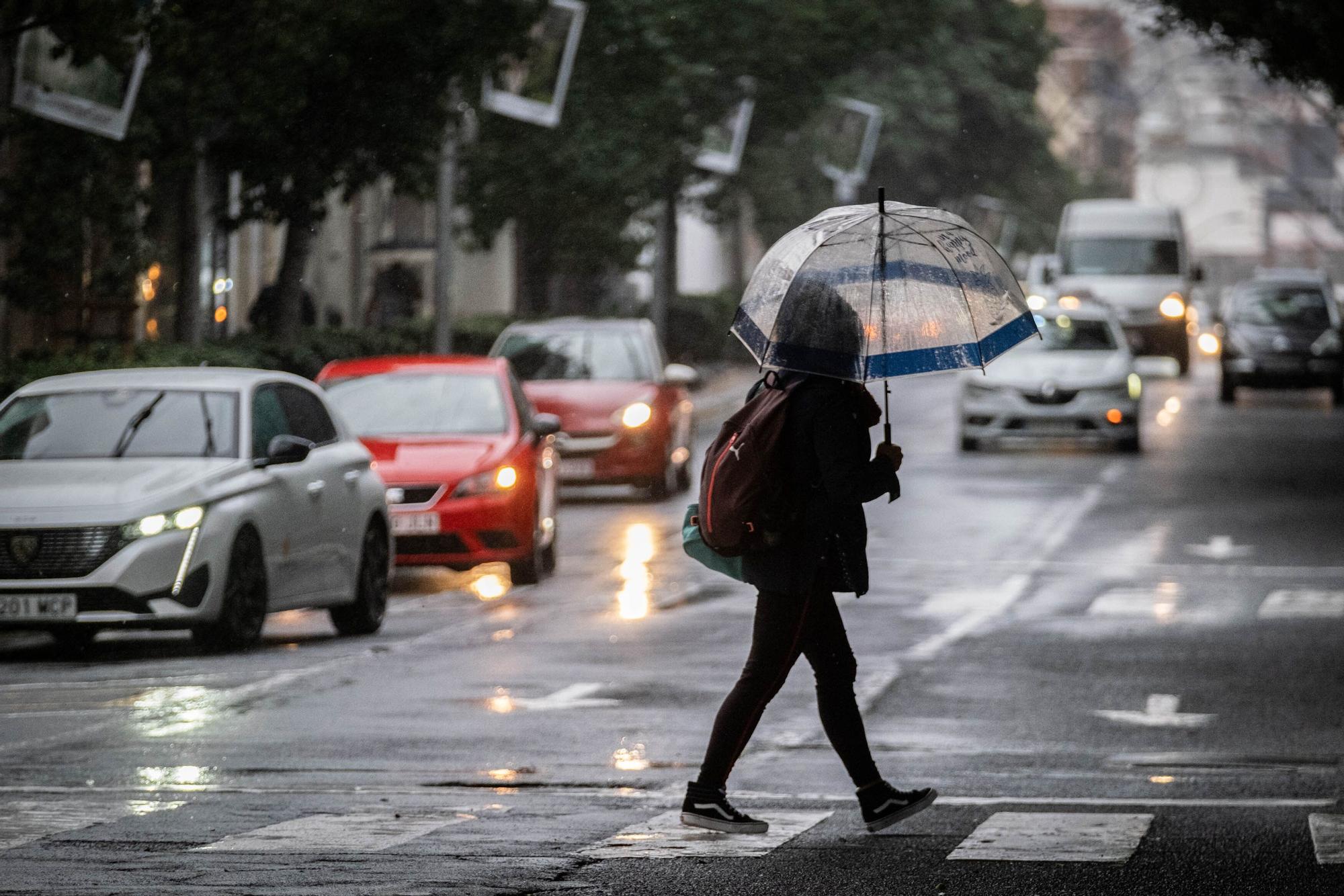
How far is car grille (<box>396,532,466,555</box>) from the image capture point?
17.0 metres

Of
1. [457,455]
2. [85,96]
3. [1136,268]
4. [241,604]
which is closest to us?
[241,604]

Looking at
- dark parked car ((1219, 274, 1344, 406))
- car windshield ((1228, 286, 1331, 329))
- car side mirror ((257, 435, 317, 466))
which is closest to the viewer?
car side mirror ((257, 435, 317, 466))

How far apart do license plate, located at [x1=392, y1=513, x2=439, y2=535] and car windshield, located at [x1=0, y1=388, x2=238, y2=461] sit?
10.3 ft

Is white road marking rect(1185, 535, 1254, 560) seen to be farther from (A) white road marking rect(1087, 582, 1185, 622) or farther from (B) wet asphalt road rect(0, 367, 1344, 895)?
(A) white road marking rect(1087, 582, 1185, 622)

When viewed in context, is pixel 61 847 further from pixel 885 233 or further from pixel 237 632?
pixel 237 632

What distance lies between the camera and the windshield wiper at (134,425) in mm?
13523

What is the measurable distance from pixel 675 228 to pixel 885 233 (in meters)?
42.1

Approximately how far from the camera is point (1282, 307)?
135 feet

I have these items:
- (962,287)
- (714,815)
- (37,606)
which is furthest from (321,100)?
(714,815)

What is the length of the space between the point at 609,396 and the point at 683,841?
16477mm

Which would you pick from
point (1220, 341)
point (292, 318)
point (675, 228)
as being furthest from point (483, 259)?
point (292, 318)

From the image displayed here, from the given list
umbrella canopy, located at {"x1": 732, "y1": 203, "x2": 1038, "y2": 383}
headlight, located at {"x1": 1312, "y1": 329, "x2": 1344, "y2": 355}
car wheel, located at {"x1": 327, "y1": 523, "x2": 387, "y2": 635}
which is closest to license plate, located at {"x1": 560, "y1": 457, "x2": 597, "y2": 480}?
car wheel, located at {"x1": 327, "y1": 523, "x2": 387, "y2": 635}

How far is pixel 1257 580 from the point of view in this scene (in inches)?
698

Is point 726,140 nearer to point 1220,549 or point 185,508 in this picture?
point 1220,549
